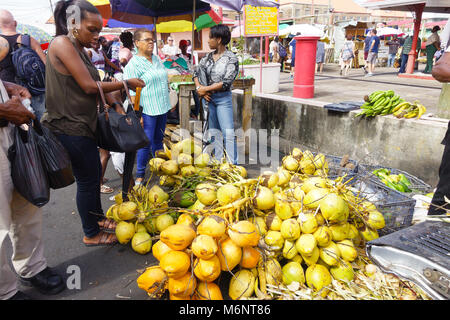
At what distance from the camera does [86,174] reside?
264 cm

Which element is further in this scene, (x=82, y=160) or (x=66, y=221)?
(x=66, y=221)

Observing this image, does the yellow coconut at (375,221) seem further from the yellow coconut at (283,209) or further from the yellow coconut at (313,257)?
the yellow coconut at (283,209)

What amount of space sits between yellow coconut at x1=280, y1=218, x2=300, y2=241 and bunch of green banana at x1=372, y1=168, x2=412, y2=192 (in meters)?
1.62

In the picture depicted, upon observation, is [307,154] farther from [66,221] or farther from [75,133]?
[66,221]

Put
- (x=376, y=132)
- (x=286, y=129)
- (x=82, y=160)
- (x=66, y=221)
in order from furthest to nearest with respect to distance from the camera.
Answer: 1. (x=286, y=129)
2. (x=376, y=132)
3. (x=66, y=221)
4. (x=82, y=160)

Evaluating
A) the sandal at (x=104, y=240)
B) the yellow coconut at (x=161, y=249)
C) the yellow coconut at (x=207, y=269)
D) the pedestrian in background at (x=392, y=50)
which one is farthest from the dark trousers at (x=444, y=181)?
the pedestrian in background at (x=392, y=50)

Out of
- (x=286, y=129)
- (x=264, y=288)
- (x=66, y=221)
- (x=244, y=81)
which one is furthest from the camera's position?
(x=286, y=129)

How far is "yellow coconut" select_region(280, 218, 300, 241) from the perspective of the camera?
216 centimetres

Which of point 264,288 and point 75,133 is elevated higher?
point 75,133

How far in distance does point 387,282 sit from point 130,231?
2.18m

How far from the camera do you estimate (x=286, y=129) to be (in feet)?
19.1

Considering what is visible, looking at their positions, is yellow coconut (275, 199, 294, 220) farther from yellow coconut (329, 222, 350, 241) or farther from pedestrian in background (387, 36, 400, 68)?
pedestrian in background (387, 36, 400, 68)

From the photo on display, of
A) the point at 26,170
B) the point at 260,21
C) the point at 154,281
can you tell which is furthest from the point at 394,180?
the point at 260,21
